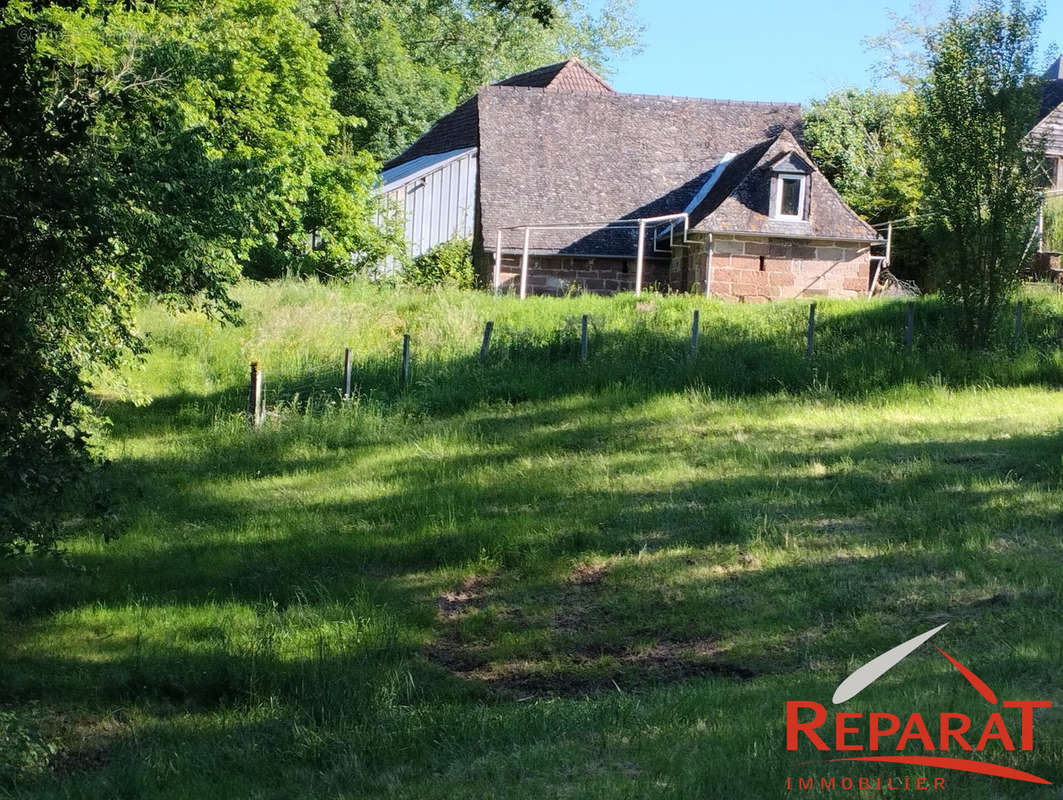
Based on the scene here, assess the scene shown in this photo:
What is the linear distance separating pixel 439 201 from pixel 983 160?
54.8 ft

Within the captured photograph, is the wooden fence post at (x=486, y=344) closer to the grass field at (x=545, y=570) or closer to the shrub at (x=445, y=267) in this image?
the grass field at (x=545, y=570)

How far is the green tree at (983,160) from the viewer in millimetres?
20312

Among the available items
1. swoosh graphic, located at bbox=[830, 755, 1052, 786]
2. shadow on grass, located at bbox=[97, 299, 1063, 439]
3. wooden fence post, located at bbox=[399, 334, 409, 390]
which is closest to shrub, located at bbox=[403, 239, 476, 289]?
shadow on grass, located at bbox=[97, 299, 1063, 439]

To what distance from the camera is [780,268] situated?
29156 millimetres

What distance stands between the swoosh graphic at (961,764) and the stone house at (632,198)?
22.9 meters

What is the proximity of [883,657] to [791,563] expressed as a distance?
2.78m

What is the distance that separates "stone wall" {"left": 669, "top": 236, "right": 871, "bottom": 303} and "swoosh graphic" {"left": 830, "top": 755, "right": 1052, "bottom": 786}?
23.3 metres

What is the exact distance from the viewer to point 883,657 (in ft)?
27.0

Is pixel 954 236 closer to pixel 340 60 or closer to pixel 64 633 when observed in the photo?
pixel 64 633

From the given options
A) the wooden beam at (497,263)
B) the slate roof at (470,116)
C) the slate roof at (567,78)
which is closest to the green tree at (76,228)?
the wooden beam at (497,263)

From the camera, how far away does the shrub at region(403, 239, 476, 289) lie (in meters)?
31.2

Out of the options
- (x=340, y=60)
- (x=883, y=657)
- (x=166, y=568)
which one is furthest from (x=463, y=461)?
(x=340, y=60)

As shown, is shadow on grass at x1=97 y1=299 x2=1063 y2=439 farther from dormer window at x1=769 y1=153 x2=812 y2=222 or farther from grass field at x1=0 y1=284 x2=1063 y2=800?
dormer window at x1=769 y1=153 x2=812 y2=222

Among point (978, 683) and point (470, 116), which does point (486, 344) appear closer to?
point (978, 683)
